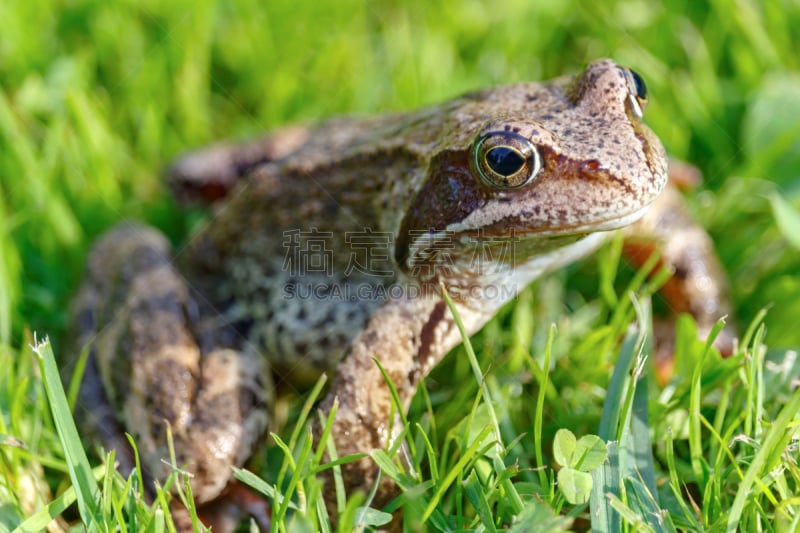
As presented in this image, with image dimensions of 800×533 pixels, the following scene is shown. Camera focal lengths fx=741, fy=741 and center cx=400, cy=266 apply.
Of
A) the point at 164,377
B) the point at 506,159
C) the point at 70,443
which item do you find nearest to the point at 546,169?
the point at 506,159

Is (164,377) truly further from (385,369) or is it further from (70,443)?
(385,369)

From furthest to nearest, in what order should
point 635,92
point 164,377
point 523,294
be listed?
point 523,294 → point 164,377 → point 635,92

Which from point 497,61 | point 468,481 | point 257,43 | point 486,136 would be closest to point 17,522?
point 468,481

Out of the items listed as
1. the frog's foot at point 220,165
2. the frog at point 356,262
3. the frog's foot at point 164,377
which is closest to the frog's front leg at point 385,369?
the frog at point 356,262

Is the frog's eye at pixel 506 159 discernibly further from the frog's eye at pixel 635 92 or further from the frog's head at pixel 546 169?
the frog's eye at pixel 635 92

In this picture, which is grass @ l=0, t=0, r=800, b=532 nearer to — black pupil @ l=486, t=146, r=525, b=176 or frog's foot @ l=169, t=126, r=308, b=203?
frog's foot @ l=169, t=126, r=308, b=203

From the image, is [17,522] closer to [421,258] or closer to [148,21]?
[421,258]

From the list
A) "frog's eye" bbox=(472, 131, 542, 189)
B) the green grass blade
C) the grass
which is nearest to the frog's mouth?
"frog's eye" bbox=(472, 131, 542, 189)

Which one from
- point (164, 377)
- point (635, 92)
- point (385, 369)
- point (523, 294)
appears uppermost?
point (635, 92)
